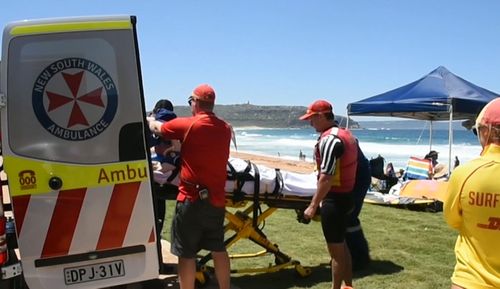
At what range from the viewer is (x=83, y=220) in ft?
12.8

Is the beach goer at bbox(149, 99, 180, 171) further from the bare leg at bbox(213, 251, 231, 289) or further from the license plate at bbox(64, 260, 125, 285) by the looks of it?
the license plate at bbox(64, 260, 125, 285)

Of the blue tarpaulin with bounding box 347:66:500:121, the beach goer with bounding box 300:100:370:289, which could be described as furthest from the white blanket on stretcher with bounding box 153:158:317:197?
the blue tarpaulin with bounding box 347:66:500:121

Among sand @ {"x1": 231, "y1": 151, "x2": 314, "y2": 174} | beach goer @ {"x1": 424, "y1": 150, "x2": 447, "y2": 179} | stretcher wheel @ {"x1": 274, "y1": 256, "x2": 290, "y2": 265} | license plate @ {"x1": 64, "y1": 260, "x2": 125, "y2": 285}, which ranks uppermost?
license plate @ {"x1": 64, "y1": 260, "x2": 125, "y2": 285}

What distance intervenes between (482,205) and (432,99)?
9590mm

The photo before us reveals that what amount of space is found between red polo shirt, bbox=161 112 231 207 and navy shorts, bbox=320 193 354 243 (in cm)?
98

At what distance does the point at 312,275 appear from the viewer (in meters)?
5.96

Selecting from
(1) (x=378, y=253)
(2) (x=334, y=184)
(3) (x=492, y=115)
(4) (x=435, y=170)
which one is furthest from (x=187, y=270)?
(4) (x=435, y=170)

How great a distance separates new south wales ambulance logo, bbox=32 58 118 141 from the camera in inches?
148

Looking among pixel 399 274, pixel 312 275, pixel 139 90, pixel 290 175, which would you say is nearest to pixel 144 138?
pixel 139 90

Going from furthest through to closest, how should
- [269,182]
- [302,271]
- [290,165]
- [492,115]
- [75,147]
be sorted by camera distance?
1. [290,165]
2. [302,271]
3. [269,182]
4. [75,147]
5. [492,115]

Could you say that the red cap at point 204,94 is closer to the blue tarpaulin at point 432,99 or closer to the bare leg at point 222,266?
the bare leg at point 222,266

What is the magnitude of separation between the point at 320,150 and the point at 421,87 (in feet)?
27.6

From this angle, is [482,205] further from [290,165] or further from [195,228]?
[290,165]

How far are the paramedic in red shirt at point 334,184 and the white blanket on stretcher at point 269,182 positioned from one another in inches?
25.1
